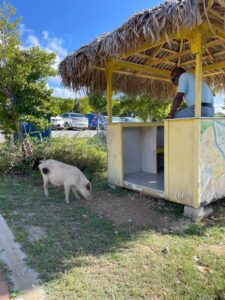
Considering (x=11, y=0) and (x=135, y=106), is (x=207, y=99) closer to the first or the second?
(x=11, y=0)

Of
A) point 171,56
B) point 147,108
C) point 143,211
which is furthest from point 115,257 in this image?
point 147,108

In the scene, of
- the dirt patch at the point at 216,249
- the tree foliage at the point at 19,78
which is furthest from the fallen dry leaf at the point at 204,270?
the tree foliage at the point at 19,78

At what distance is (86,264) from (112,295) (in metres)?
0.54

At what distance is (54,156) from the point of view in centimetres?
705

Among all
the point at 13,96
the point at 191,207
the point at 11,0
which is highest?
the point at 11,0

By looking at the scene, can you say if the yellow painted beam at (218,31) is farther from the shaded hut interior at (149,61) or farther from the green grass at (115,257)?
the green grass at (115,257)

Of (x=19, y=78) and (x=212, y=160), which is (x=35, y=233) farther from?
(x=19, y=78)

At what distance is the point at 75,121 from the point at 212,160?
20199 millimetres

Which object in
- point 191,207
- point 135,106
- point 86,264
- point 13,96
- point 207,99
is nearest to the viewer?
point 86,264

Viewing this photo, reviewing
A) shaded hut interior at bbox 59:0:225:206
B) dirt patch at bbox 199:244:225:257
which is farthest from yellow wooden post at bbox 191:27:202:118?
dirt patch at bbox 199:244:225:257

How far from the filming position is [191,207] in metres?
3.70

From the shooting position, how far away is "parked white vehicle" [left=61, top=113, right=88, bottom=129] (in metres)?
23.1

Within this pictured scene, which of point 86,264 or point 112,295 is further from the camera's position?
point 86,264

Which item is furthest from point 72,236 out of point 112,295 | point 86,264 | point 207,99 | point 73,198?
point 207,99
